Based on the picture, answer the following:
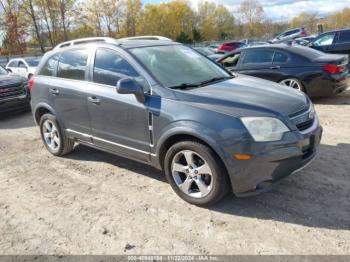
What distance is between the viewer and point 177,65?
4.23m

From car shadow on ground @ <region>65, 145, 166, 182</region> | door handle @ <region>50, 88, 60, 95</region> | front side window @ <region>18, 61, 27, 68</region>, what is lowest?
car shadow on ground @ <region>65, 145, 166, 182</region>

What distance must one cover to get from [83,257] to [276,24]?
90.6 meters

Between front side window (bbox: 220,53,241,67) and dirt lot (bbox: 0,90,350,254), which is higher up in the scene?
front side window (bbox: 220,53,241,67)

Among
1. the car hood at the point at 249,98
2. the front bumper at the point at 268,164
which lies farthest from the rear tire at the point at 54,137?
the front bumper at the point at 268,164

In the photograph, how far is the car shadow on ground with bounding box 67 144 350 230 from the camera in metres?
3.29

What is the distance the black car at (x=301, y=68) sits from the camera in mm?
7445

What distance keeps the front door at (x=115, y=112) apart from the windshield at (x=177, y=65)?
0.86 ft

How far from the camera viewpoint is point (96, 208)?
3.79m

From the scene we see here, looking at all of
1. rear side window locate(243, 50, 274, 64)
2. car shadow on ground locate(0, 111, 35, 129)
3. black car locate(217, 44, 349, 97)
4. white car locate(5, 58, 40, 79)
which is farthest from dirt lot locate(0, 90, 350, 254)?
white car locate(5, 58, 40, 79)

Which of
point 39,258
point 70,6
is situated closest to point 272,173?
point 39,258

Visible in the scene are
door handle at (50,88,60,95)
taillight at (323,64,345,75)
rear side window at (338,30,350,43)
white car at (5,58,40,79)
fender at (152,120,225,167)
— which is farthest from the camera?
white car at (5,58,40,79)

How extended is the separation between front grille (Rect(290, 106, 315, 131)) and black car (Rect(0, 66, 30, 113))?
7824 millimetres

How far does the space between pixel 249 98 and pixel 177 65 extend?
3.81ft

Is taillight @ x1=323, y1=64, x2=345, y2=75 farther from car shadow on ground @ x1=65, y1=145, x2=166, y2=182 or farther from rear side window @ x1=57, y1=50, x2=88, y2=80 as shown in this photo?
rear side window @ x1=57, y1=50, x2=88, y2=80
